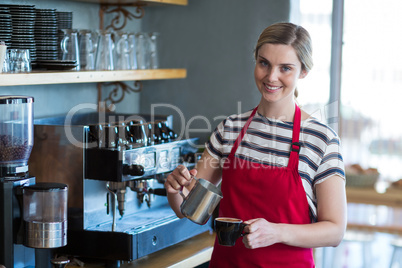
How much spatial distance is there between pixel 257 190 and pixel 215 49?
4.24 ft

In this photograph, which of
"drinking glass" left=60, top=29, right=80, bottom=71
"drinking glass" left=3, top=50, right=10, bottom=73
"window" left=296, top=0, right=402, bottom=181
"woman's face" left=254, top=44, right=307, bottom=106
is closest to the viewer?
"woman's face" left=254, top=44, right=307, bottom=106

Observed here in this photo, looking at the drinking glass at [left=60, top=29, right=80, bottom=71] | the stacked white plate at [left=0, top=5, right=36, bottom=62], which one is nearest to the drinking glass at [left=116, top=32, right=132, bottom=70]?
the drinking glass at [left=60, top=29, right=80, bottom=71]

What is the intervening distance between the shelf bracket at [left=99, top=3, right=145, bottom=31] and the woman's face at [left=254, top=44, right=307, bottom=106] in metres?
1.28

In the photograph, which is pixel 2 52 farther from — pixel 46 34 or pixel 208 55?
pixel 208 55

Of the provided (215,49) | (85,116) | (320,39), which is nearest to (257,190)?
(85,116)

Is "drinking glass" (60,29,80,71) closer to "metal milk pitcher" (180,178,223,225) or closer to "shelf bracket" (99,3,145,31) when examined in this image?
"shelf bracket" (99,3,145,31)

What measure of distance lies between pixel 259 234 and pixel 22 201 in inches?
28.5

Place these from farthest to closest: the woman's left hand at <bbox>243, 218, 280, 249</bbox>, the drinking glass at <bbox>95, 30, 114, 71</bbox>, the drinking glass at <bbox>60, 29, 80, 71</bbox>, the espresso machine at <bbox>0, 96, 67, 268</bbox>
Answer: the drinking glass at <bbox>95, 30, 114, 71</bbox> → the drinking glass at <bbox>60, 29, 80, 71</bbox> → the espresso machine at <bbox>0, 96, 67, 268</bbox> → the woman's left hand at <bbox>243, 218, 280, 249</bbox>

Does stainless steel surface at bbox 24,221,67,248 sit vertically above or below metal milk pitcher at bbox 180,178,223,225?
below

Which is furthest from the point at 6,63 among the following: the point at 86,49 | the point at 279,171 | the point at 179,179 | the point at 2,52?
the point at 279,171

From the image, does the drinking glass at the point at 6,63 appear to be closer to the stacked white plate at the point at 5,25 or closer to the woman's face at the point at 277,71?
the stacked white plate at the point at 5,25

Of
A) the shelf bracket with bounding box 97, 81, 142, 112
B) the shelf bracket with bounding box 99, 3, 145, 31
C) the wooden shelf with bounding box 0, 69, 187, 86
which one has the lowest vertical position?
the shelf bracket with bounding box 97, 81, 142, 112

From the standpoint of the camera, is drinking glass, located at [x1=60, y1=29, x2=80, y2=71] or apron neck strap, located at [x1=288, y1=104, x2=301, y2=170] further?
drinking glass, located at [x1=60, y1=29, x2=80, y2=71]

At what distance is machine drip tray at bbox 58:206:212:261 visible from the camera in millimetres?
2033
